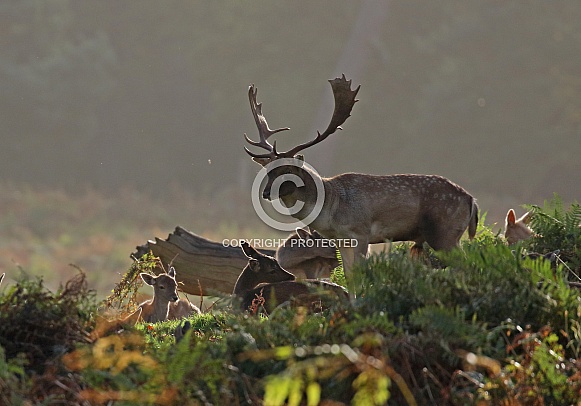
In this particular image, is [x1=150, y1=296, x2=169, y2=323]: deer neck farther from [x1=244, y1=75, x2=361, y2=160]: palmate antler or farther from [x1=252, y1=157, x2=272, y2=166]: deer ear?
[x1=244, y1=75, x2=361, y2=160]: palmate antler

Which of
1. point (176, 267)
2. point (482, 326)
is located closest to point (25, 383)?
point (482, 326)

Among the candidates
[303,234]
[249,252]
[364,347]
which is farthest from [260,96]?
[364,347]

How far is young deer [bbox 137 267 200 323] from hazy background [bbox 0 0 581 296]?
23559 mm

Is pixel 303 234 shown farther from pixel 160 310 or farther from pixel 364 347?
pixel 364 347

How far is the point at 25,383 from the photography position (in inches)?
159

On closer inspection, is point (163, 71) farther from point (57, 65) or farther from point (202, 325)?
point (202, 325)

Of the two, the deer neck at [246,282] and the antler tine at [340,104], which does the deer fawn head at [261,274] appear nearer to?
the deer neck at [246,282]

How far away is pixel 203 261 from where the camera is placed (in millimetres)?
11438

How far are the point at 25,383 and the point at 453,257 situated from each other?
87.7 inches

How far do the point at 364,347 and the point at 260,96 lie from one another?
34265 millimetres

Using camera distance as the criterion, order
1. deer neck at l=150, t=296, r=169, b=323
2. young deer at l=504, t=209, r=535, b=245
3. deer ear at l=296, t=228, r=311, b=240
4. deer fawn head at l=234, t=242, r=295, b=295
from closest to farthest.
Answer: deer fawn head at l=234, t=242, r=295, b=295
deer neck at l=150, t=296, r=169, b=323
deer ear at l=296, t=228, r=311, b=240
young deer at l=504, t=209, r=535, b=245

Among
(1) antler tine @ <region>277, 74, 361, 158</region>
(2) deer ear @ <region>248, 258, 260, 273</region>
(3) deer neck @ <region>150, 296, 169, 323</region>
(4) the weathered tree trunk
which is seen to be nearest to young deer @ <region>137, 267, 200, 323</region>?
(3) deer neck @ <region>150, 296, 169, 323</region>

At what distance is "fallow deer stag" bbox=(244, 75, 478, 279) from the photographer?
9.80 meters

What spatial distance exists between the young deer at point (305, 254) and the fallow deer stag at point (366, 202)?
131 cm
